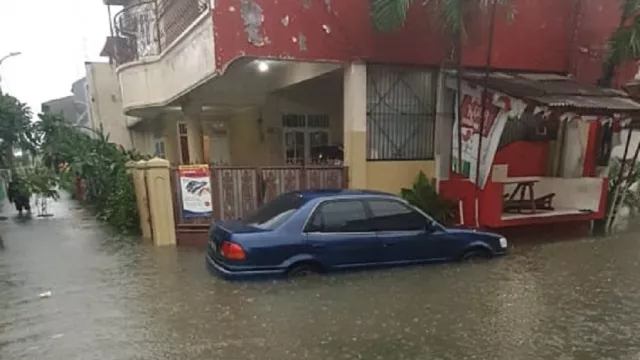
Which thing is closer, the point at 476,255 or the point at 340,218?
the point at 340,218

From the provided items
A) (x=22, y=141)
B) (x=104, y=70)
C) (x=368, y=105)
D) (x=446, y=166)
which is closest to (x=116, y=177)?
(x=22, y=141)

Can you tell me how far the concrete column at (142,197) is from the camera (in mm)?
9500

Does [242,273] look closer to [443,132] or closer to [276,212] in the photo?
[276,212]

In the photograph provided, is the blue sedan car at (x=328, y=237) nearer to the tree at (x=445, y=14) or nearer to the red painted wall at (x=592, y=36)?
the tree at (x=445, y=14)

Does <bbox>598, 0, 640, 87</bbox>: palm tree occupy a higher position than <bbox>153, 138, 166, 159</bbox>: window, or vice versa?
<bbox>598, 0, 640, 87</bbox>: palm tree

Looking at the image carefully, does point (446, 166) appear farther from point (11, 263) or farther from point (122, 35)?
point (122, 35)

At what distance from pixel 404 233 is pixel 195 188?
4.35m

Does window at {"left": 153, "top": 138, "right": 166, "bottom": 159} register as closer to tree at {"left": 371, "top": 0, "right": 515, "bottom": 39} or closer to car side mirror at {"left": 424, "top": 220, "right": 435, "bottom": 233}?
tree at {"left": 371, "top": 0, "right": 515, "bottom": 39}

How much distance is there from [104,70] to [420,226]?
21.4 metres

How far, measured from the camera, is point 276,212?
6875 millimetres

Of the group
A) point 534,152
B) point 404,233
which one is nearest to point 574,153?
point 534,152

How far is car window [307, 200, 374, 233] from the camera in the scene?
669 cm

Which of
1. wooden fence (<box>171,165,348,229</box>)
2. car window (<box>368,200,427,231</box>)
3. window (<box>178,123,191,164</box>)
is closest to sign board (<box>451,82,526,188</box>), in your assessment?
car window (<box>368,200,427,231</box>)

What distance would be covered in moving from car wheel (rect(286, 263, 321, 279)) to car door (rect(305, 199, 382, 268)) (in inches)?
6.6
